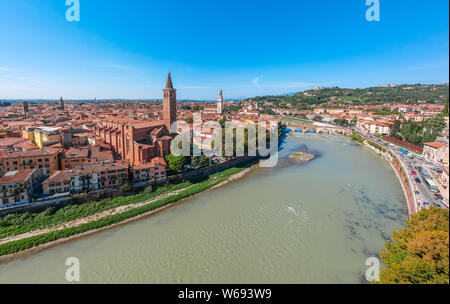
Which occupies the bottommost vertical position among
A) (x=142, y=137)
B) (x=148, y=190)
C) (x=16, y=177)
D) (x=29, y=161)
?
(x=148, y=190)

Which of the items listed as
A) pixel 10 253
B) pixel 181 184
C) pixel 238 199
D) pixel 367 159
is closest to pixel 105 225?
pixel 10 253

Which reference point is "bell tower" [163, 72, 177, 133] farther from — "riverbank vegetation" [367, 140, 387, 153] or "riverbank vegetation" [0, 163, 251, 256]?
"riverbank vegetation" [367, 140, 387, 153]

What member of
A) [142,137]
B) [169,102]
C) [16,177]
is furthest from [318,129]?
[16,177]

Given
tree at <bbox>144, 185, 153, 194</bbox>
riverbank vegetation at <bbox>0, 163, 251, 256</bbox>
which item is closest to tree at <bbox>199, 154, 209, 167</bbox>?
riverbank vegetation at <bbox>0, 163, 251, 256</bbox>

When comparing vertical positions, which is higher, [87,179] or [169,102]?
[169,102]

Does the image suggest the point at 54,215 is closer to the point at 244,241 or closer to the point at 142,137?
the point at 142,137
